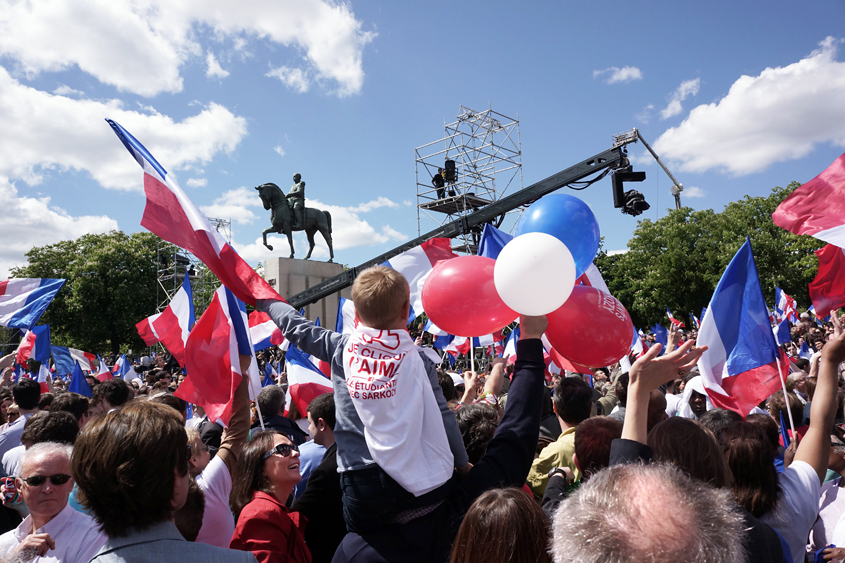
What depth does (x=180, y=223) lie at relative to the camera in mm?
3381

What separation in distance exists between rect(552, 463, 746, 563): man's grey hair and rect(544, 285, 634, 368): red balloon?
4.31ft

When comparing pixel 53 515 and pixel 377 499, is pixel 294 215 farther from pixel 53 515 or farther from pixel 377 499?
pixel 377 499

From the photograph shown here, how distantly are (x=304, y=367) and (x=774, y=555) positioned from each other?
515 centimetres

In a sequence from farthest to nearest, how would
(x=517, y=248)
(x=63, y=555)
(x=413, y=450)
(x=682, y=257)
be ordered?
(x=682, y=257) → (x=517, y=248) → (x=63, y=555) → (x=413, y=450)

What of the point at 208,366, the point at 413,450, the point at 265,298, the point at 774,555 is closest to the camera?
the point at 774,555

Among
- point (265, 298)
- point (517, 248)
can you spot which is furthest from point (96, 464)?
point (517, 248)

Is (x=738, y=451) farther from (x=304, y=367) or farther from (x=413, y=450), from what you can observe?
(x=304, y=367)

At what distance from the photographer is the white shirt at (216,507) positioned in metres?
2.53

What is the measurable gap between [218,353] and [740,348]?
3.61 metres

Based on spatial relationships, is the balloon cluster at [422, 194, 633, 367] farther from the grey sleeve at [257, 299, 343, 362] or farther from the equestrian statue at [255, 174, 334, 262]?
the equestrian statue at [255, 174, 334, 262]

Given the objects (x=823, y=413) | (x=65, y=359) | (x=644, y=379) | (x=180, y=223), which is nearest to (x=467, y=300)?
(x=644, y=379)

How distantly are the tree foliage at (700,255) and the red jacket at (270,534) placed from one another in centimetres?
3528

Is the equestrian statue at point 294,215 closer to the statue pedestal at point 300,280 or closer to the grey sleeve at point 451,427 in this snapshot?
the statue pedestal at point 300,280

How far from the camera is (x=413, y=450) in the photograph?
181 cm
